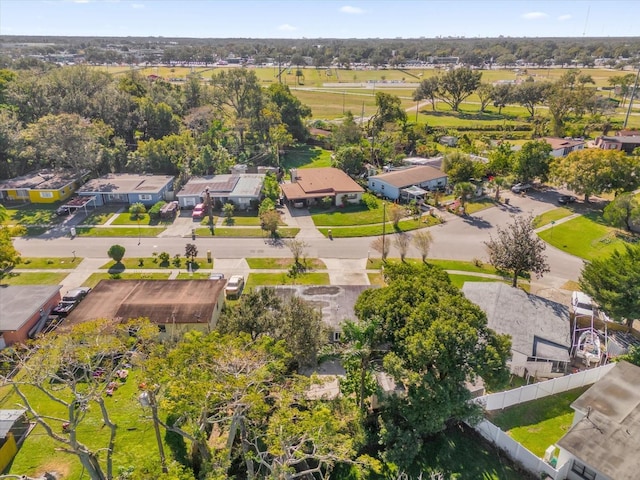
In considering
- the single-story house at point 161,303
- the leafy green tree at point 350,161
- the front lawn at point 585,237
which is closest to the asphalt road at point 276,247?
the front lawn at point 585,237

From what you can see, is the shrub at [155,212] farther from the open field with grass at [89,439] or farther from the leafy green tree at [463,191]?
the leafy green tree at [463,191]

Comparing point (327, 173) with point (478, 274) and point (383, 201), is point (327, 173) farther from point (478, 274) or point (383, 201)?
point (478, 274)

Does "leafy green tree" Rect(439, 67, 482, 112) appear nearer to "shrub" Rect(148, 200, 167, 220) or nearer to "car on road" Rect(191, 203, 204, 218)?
"car on road" Rect(191, 203, 204, 218)

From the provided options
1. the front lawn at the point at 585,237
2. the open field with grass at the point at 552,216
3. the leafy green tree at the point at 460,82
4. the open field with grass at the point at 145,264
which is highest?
the leafy green tree at the point at 460,82

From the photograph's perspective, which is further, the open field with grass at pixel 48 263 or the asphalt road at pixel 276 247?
the asphalt road at pixel 276 247

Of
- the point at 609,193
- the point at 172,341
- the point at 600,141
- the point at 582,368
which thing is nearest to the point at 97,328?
the point at 172,341

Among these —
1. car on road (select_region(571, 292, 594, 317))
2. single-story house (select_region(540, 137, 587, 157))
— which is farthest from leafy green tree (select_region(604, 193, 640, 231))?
single-story house (select_region(540, 137, 587, 157))
